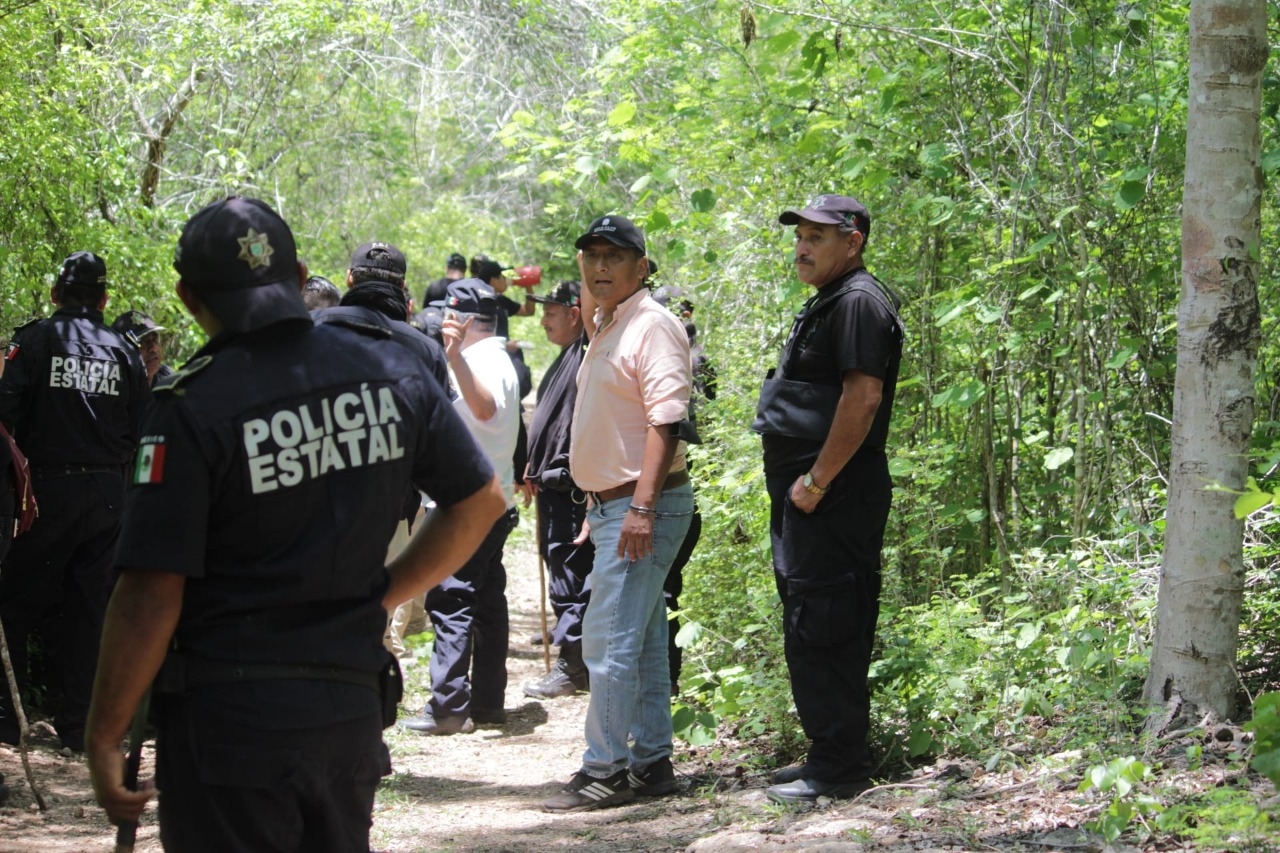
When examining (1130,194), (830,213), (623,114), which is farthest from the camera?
(623,114)

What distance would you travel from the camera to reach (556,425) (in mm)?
6746

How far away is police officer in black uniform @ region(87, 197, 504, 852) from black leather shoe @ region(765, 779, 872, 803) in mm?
2342

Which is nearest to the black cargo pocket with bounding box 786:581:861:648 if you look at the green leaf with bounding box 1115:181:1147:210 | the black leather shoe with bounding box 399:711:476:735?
the green leaf with bounding box 1115:181:1147:210

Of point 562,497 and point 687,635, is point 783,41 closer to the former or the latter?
point 562,497

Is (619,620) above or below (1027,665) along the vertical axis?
above

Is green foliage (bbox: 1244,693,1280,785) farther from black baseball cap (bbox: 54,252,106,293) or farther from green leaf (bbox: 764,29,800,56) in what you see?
black baseball cap (bbox: 54,252,106,293)

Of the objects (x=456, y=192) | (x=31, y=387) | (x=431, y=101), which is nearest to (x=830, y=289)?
(x=31, y=387)

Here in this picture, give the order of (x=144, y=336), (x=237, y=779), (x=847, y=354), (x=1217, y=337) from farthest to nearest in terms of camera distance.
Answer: (x=144, y=336) < (x=847, y=354) < (x=1217, y=337) < (x=237, y=779)

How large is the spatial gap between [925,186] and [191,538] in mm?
5065

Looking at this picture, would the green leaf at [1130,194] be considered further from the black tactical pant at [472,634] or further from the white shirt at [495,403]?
the black tactical pant at [472,634]

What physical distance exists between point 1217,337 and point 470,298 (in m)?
3.41

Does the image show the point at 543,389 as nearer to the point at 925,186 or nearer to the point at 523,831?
the point at 925,186

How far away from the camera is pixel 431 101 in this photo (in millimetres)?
13156

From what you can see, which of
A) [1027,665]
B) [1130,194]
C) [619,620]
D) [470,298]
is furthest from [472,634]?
[1130,194]
